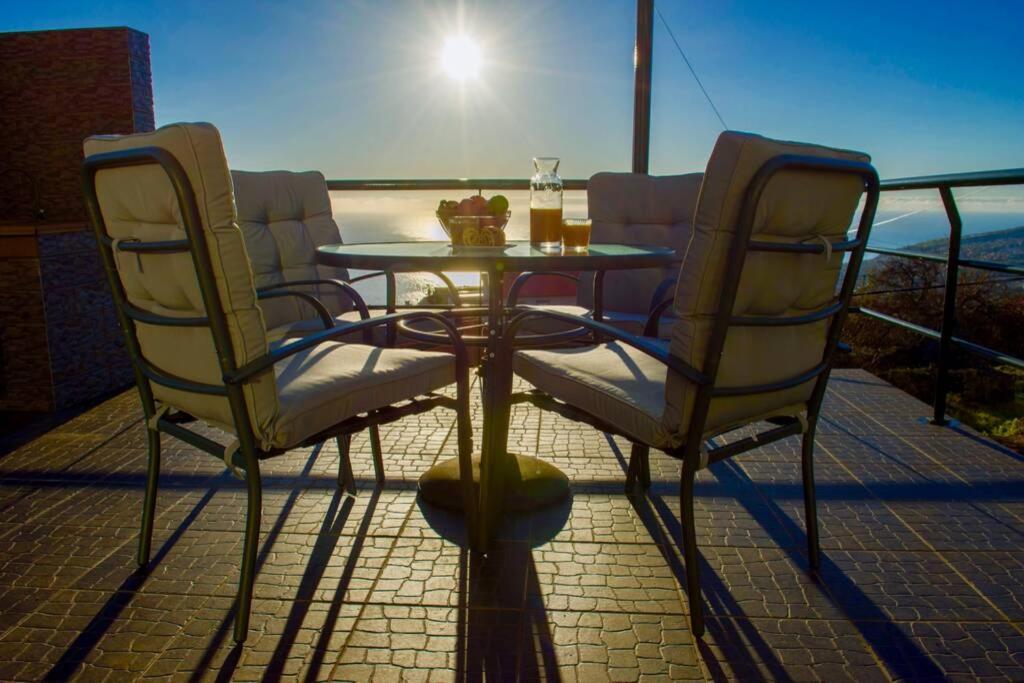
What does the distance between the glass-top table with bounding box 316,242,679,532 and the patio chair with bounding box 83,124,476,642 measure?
14 cm

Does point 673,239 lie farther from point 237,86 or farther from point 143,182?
point 237,86

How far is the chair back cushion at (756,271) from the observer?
1249mm

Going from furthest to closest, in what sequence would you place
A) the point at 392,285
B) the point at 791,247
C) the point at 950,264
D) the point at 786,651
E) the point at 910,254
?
the point at 910,254, the point at 392,285, the point at 950,264, the point at 786,651, the point at 791,247

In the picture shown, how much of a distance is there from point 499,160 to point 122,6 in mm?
3094

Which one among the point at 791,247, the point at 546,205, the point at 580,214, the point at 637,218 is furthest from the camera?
the point at 580,214

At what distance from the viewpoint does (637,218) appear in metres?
3.07

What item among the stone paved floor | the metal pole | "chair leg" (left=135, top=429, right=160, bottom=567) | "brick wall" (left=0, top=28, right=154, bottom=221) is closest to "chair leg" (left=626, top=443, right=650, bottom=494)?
the stone paved floor

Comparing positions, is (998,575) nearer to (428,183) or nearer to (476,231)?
(476,231)

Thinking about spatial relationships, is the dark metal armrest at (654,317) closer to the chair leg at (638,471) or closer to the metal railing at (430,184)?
the chair leg at (638,471)

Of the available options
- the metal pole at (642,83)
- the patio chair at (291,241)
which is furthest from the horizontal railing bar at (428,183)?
the patio chair at (291,241)

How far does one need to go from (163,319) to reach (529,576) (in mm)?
994

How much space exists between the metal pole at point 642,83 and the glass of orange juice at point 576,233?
2419 mm

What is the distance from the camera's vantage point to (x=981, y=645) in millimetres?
1432

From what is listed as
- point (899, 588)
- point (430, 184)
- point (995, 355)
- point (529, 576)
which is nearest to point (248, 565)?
point (529, 576)
